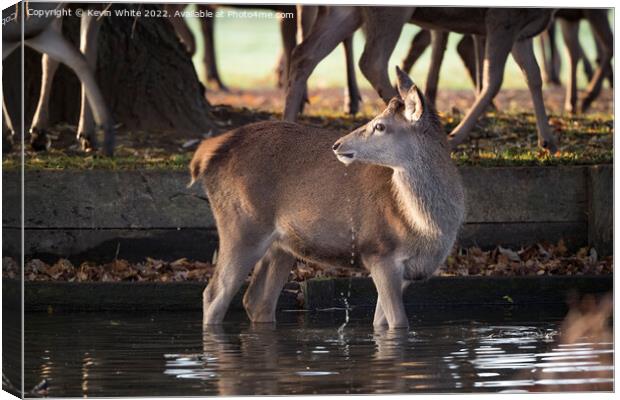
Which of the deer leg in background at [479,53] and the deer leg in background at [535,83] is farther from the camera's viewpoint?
the deer leg in background at [479,53]

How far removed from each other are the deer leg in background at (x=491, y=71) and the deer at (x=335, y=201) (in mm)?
3512

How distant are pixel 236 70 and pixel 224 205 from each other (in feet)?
50.3

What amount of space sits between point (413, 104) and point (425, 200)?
55cm

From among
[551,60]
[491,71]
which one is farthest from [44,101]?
[551,60]

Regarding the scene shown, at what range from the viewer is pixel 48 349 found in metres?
9.70

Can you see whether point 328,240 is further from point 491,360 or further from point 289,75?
point 289,75

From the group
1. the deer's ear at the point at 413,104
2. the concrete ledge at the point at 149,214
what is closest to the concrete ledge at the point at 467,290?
the concrete ledge at the point at 149,214

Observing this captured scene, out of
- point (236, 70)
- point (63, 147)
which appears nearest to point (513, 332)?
point (63, 147)

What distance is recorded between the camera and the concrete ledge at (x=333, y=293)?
11.3 metres

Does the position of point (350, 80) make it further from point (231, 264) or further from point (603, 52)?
point (231, 264)

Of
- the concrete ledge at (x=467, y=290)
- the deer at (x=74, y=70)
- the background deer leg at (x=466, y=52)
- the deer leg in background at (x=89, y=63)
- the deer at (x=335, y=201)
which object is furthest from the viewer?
the background deer leg at (x=466, y=52)

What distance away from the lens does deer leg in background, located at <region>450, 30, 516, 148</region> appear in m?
14.1

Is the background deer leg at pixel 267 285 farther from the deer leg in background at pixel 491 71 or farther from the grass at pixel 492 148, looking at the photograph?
the deer leg in background at pixel 491 71

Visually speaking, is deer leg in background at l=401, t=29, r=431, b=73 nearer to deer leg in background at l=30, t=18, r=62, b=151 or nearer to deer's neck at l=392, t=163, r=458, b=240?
deer leg in background at l=30, t=18, r=62, b=151
